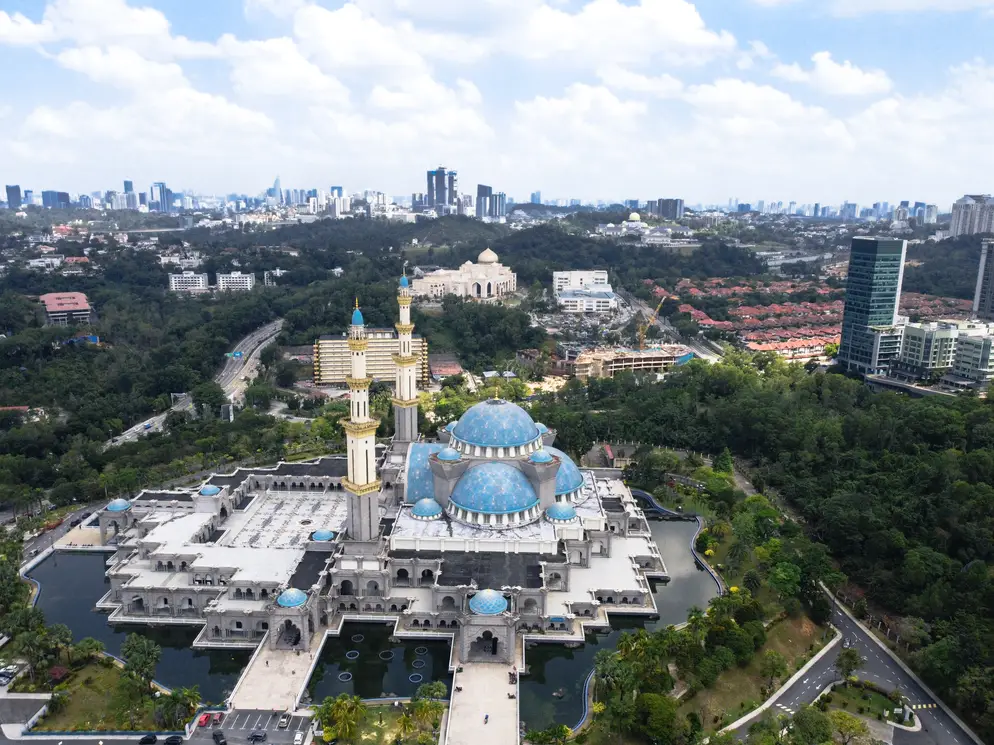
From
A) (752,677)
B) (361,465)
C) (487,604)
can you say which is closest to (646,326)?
(361,465)

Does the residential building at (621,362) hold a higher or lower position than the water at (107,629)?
higher

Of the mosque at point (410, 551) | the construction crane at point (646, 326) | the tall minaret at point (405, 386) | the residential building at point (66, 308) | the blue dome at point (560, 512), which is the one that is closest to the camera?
the mosque at point (410, 551)

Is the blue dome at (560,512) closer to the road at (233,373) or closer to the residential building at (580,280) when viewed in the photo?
the road at (233,373)

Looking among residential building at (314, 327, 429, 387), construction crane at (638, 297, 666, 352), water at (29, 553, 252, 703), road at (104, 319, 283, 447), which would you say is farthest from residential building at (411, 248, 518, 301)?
water at (29, 553, 252, 703)

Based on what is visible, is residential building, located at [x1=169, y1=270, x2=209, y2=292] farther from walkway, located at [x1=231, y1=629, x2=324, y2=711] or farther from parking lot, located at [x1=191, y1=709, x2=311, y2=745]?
parking lot, located at [x1=191, y1=709, x2=311, y2=745]

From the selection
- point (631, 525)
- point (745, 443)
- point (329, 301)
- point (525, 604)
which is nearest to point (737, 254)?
point (329, 301)

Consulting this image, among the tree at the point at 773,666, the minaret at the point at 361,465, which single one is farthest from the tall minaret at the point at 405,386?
the tree at the point at 773,666

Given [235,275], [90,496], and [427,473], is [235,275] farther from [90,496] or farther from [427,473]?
[427,473]
